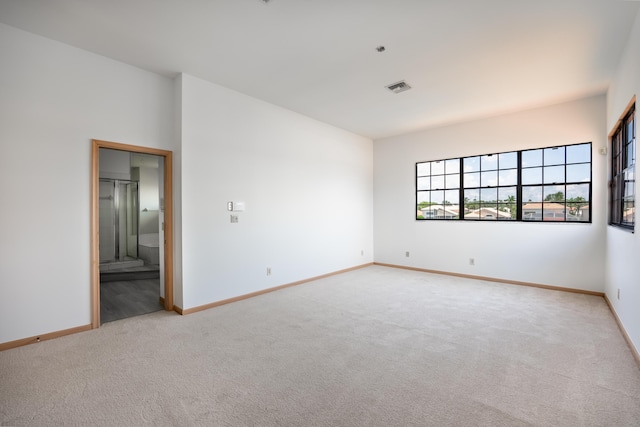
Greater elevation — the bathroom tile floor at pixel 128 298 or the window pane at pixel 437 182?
the window pane at pixel 437 182

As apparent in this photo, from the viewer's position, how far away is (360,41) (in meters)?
2.98

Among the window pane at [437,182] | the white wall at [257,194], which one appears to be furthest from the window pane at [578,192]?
the white wall at [257,194]

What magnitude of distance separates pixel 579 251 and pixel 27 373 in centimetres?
677

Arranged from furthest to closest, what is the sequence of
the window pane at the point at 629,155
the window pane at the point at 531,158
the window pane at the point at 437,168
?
1. the window pane at the point at 437,168
2. the window pane at the point at 531,158
3. the window pane at the point at 629,155

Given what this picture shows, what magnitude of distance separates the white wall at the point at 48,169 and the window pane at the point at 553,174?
6256mm

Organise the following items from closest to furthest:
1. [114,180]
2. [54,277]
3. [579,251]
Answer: [54,277] → [579,251] → [114,180]

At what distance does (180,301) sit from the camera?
12.3 feet

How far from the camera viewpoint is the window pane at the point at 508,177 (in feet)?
17.2

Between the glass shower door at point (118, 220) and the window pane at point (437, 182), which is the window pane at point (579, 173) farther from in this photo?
the glass shower door at point (118, 220)

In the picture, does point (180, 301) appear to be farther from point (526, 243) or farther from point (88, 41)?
point (526, 243)

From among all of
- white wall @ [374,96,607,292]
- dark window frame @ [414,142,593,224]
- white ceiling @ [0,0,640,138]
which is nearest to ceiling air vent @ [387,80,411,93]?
white ceiling @ [0,0,640,138]

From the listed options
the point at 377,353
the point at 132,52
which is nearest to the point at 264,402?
the point at 377,353

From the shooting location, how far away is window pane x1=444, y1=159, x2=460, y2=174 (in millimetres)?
5922

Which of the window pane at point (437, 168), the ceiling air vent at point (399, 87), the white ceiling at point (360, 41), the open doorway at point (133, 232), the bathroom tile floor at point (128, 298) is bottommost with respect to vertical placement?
the bathroom tile floor at point (128, 298)
